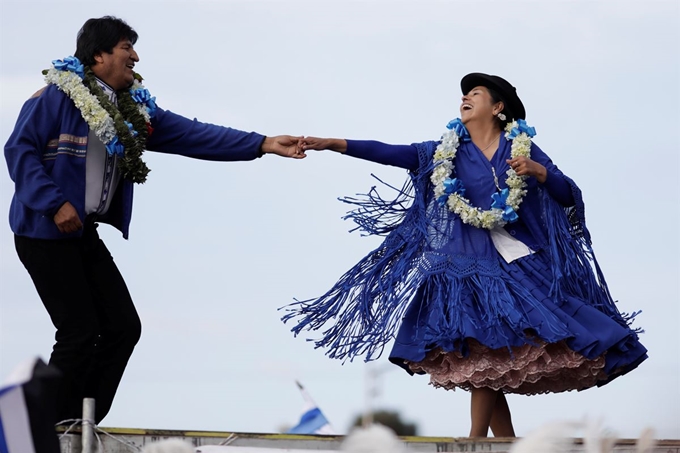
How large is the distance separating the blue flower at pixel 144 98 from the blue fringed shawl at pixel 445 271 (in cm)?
121

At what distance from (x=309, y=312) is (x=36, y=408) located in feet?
11.3

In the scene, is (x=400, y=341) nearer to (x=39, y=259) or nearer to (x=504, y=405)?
(x=504, y=405)

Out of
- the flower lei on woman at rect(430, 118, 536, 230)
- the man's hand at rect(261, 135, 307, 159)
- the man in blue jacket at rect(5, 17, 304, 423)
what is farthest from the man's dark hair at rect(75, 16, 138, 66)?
the flower lei on woman at rect(430, 118, 536, 230)

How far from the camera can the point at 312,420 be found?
26.4ft

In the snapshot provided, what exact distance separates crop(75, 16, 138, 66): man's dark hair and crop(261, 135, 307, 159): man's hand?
2.76 feet

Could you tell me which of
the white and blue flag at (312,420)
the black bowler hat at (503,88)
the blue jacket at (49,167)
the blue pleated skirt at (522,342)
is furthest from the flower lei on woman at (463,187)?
the white and blue flag at (312,420)

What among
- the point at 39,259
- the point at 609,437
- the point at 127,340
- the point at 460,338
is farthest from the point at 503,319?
the point at 609,437

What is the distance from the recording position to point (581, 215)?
5.90 meters

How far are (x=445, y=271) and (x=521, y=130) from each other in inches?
30.6

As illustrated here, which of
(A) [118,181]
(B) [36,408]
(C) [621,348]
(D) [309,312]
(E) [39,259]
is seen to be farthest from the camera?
(D) [309,312]

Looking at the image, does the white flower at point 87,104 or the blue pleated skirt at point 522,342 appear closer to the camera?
the white flower at point 87,104

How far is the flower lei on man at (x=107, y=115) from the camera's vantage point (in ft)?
15.9

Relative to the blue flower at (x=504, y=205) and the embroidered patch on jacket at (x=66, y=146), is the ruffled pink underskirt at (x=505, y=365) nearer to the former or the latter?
the blue flower at (x=504, y=205)

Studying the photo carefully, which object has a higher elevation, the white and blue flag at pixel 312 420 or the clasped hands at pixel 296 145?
the clasped hands at pixel 296 145
